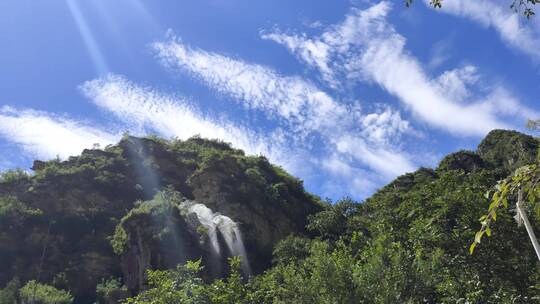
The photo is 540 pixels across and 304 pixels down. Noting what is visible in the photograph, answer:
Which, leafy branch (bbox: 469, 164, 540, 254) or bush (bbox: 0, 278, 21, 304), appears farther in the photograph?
bush (bbox: 0, 278, 21, 304)

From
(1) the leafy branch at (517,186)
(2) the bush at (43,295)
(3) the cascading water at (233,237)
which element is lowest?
(1) the leafy branch at (517,186)

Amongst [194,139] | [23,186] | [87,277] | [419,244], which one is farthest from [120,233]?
[419,244]

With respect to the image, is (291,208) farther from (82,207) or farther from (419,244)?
(419,244)

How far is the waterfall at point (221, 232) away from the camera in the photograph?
1914 inches

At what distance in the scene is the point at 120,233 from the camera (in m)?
50.6

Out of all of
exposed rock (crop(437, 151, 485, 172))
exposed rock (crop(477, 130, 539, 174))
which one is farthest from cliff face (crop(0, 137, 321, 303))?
exposed rock (crop(477, 130, 539, 174))

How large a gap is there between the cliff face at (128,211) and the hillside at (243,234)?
0.15 meters

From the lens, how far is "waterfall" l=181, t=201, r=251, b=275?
4862cm

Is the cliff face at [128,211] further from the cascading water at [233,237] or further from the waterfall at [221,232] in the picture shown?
the cascading water at [233,237]

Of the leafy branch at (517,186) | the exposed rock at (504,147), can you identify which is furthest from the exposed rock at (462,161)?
the leafy branch at (517,186)

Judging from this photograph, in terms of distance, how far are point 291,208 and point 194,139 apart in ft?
80.8

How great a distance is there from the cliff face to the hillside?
151mm

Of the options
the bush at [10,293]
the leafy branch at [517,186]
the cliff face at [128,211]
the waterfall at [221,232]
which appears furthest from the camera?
the cliff face at [128,211]

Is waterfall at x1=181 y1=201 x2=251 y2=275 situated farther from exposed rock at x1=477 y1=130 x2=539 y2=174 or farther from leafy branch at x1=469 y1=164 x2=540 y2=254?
leafy branch at x1=469 y1=164 x2=540 y2=254
